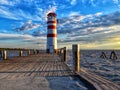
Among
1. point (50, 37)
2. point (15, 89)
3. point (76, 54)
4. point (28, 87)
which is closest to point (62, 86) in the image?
point (28, 87)

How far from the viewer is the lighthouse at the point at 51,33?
31500 mm

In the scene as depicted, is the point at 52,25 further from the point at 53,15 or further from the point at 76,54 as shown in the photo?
the point at 76,54

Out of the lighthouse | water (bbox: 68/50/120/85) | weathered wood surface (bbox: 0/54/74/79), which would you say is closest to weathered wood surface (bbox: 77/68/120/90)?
weathered wood surface (bbox: 0/54/74/79)

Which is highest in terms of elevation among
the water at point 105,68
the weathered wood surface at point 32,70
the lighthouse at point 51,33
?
the lighthouse at point 51,33

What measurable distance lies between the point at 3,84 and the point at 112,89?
327 centimetres

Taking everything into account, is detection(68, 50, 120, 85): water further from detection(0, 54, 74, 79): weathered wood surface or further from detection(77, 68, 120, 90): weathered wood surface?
detection(77, 68, 120, 90): weathered wood surface

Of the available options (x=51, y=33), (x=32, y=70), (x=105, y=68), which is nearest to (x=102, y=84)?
(x=32, y=70)

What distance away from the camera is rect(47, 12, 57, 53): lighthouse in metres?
31.5

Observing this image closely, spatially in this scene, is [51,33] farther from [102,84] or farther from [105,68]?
[102,84]

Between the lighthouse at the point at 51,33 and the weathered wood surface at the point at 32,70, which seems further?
the lighthouse at the point at 51,33

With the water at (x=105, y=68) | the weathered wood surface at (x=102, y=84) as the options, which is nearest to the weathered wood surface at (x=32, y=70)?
the weathered wood surface at (x=102, y=84)

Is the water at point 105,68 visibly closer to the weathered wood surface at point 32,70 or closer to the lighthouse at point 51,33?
the weathered wood surface at point 32,70

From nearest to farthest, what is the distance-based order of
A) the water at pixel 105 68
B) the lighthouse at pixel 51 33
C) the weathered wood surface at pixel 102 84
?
1. the weathered wood surface at pixel 102 84
2. the water at pixel 105 68
3. the lighthouse at pixel 51 33

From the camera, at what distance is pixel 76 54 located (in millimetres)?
10133
